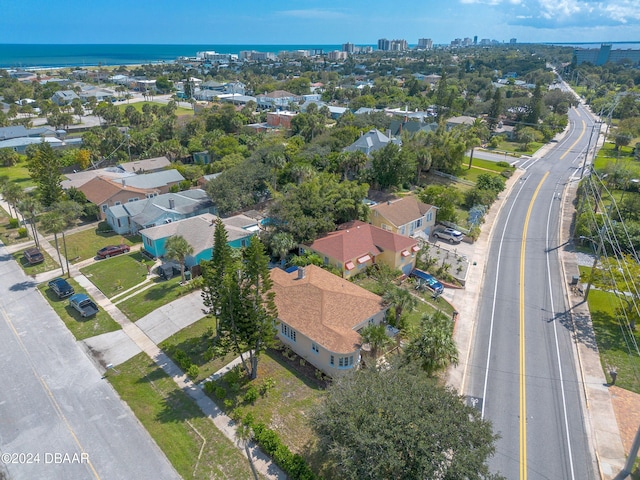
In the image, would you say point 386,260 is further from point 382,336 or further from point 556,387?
point 556,387

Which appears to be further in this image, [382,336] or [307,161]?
[307,161]

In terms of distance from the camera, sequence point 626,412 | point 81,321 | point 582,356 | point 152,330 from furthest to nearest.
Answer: point 81,321 → point 152,330 → point 582,356 → point 626,412

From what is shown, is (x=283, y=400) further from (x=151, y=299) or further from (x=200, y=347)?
(x=151, y=299)

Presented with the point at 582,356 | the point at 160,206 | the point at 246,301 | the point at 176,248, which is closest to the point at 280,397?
the point at 246,301

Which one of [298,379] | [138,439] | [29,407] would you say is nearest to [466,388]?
[298,379]

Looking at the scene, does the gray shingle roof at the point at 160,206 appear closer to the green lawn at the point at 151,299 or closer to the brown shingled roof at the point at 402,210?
the green lawn at the point at 151,299

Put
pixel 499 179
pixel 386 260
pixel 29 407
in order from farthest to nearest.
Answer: pixel 499 179, pixel 386 260, pixel 29 407

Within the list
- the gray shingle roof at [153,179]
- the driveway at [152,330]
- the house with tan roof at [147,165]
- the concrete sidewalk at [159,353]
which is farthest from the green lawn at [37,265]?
the house with tan roof at [147,165]
